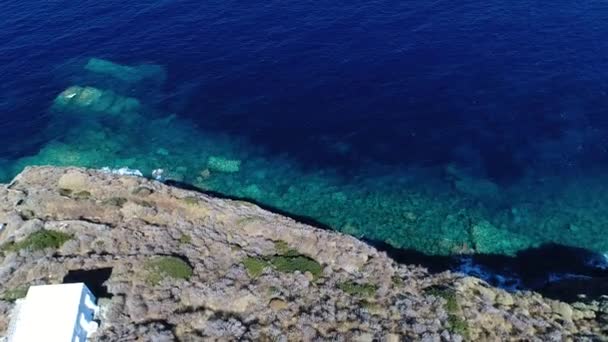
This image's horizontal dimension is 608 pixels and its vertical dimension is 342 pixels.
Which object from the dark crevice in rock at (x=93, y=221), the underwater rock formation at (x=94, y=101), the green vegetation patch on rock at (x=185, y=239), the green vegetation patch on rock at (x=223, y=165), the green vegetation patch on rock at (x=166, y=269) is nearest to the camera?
the green vegetation patch on rock at (x=166, y=269)

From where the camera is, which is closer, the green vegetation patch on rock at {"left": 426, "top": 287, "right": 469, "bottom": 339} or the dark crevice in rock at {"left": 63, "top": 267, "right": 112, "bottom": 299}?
the green vegetation patch on rock at {"left": 426, "top": 287, "right": 469, "bottom": 339}

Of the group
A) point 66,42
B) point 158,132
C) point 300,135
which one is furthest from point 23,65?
point 300,135

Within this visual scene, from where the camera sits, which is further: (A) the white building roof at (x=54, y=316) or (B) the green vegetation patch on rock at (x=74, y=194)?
(B) the green vegetation patch on rock at (x=74, y=194)

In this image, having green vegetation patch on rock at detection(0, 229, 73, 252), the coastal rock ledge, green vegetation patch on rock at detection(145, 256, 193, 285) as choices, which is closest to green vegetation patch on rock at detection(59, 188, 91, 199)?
the coastal rock ledge

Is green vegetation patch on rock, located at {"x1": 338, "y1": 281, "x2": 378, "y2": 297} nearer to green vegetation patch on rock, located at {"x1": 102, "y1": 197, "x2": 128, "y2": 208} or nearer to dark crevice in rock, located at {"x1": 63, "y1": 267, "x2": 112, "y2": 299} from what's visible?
dark crevice in rock, located at {"x1": 63, "y1": 267, "x2": 112, "y2": 299}

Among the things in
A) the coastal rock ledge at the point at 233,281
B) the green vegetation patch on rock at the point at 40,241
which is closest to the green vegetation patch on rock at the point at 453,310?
the coastal rock ledge at the point at 233,281

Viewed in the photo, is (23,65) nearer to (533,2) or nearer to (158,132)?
(158,132)

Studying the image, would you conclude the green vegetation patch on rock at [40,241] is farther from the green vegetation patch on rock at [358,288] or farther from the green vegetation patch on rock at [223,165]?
the green vegetation patch on rock at [223,165]
